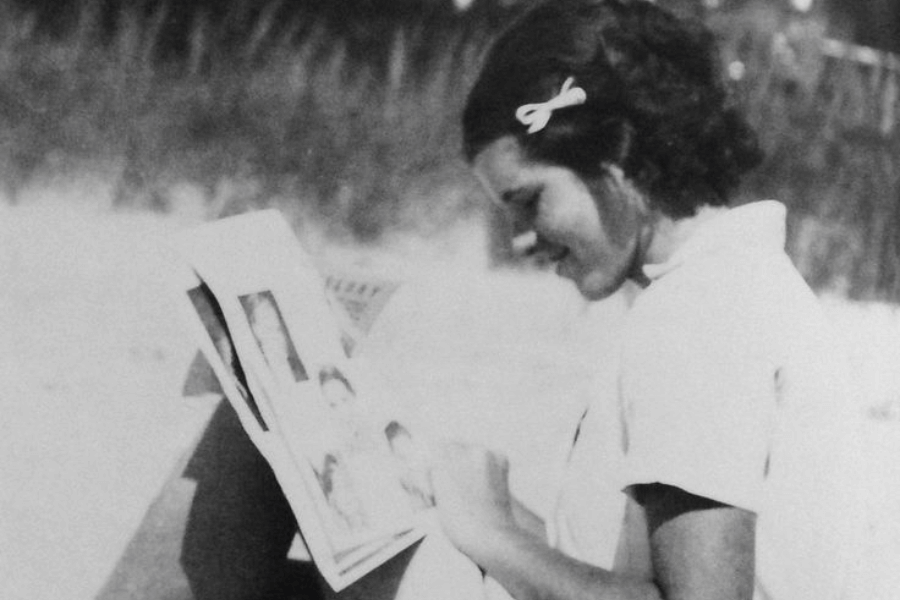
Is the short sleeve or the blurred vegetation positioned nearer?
the short sleeve

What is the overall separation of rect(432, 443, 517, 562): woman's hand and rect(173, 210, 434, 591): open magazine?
0.05 feet

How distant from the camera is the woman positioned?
528 millimetres

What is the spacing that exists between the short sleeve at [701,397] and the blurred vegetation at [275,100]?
0.22m

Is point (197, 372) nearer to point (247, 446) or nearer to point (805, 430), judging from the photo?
point (247, 446)

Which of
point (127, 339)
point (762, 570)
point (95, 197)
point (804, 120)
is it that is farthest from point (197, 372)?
point (804, 120)

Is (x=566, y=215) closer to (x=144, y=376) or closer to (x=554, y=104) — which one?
(x=554, y=104)

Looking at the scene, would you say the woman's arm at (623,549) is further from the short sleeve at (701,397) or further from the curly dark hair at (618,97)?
the curly dark hair at (618,97)

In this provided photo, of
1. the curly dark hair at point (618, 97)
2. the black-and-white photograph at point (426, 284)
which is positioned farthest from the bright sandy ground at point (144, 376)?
the curly dark hair at point (618, 97)

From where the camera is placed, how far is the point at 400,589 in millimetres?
601

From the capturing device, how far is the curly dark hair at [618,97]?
63 cm

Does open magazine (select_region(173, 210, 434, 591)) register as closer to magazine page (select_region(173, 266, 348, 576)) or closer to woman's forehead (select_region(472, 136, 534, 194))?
magazine page (select_region(173, 266, 348, 576))

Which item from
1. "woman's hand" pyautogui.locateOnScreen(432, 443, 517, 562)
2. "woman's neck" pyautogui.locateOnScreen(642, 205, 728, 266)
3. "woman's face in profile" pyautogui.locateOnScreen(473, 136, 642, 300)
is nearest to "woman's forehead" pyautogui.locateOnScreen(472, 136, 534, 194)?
"woman's face in profile" pyautogui.locateOnScreen(473, 136, 642, 300)

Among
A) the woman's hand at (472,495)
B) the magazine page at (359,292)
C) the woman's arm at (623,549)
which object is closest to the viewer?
the woman's arm at (623,549)

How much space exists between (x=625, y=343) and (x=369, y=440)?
0.66 feet
